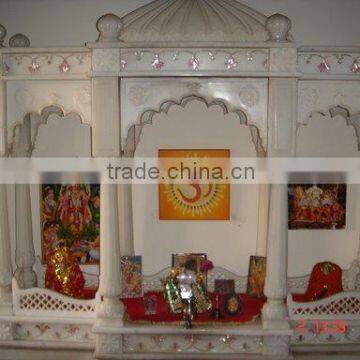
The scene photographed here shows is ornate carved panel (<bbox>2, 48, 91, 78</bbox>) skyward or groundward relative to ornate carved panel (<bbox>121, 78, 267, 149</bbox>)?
skyward

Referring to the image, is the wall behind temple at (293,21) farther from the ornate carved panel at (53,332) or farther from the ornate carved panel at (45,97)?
the ornate carved panel at (53,332)

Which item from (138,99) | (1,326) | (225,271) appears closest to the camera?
(138,99)

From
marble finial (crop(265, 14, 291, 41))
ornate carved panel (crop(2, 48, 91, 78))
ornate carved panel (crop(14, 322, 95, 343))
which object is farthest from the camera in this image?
ornate carved panel (crop(14, 322, 95, 343))

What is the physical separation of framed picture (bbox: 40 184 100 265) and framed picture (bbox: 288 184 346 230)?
2386 millimetres

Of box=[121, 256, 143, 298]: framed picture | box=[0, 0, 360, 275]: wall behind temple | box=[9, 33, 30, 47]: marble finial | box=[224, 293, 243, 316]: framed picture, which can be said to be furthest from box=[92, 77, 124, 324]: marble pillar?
box=[0, 0, 360, 275]: wall behind temple

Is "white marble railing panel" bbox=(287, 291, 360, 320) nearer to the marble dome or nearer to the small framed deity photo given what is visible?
the small framed deity photo

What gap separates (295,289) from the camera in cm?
605

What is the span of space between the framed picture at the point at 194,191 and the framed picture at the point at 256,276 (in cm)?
63

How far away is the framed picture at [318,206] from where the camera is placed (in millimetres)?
6160

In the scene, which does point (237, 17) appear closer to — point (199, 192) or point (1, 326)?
point (199, 192)

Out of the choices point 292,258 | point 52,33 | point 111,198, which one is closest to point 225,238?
point 292,258

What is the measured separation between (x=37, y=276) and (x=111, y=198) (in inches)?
77.2

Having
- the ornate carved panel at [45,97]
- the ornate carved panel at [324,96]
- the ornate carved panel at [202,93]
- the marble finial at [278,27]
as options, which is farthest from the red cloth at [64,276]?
the marble finial at [278,27]
